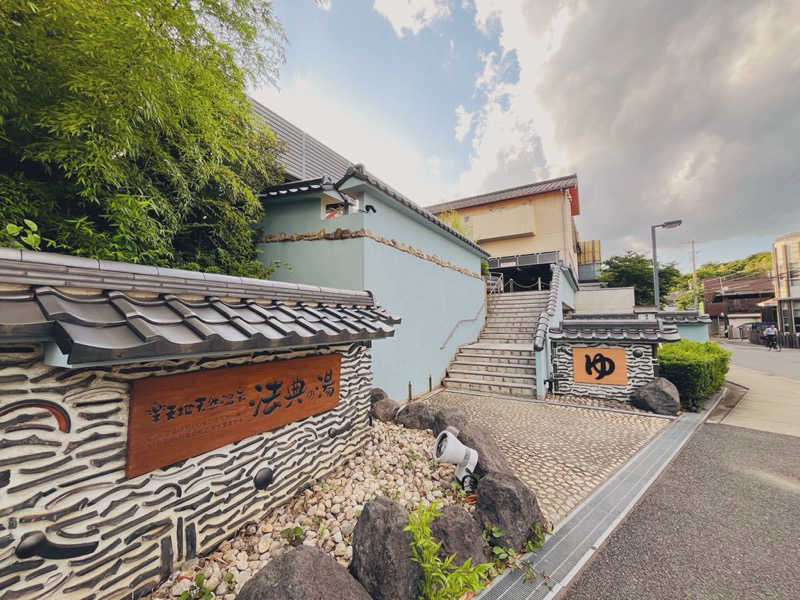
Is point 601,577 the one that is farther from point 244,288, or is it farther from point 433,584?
point 244,288

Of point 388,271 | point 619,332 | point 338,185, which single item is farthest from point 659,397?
point 338,185

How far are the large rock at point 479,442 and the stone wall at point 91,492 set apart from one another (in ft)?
8.00

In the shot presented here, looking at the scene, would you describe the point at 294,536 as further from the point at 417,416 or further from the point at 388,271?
the point at 388,271

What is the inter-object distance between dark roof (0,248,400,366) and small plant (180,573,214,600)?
1577mm

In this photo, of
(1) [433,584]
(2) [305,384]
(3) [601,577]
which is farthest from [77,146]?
(3) [601,577]

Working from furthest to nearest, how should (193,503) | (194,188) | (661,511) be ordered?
1. (194,188)
2. (661,511)
3. (193,503)

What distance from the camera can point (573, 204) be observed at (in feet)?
71.4

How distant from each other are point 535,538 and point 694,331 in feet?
42.0

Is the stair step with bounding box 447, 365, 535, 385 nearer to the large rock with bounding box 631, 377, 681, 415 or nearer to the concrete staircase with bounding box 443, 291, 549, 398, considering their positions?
the concrete staircase with bounding box 443, 291, 549, 398

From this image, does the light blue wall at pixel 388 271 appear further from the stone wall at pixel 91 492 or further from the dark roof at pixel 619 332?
the stone wall at pixel 91 492

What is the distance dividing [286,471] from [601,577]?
2.89 metres

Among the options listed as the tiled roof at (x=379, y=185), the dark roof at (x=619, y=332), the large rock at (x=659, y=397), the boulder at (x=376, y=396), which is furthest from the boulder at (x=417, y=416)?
the large rock at (x=659, y=397)

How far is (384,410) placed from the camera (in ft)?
17.7

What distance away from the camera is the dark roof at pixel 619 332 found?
6.93 m
